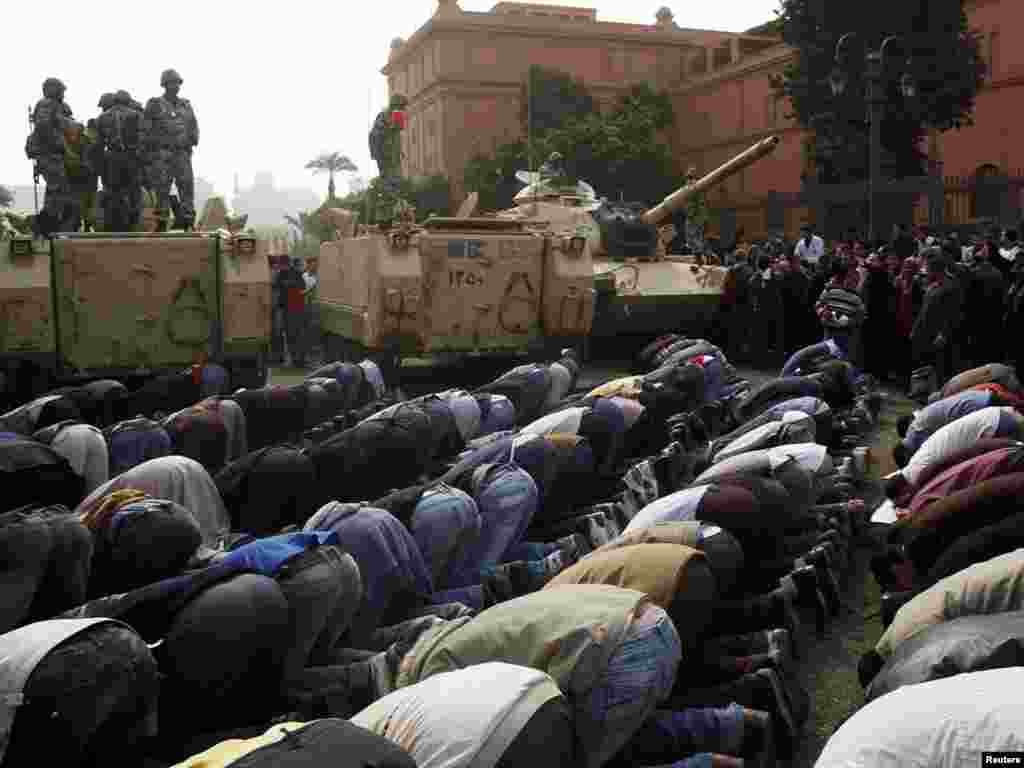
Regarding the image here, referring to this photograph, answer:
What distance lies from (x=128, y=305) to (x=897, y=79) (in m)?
22.0

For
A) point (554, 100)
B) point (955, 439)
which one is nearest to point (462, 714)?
point (955, 439)

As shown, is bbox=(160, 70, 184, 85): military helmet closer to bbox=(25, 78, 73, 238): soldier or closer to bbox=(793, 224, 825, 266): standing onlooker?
bbox=(25, 78, 73, 238): soldier

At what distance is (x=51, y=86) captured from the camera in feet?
41.0

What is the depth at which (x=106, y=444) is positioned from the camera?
6.98 meters

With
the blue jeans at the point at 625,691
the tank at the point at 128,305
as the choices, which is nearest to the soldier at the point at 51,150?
the tank at the point at 128,305

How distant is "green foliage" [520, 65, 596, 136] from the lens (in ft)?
150

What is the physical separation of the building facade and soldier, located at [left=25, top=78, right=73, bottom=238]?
3125cm

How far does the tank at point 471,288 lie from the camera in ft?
40.3

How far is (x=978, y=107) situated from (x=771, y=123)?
10.4 meters

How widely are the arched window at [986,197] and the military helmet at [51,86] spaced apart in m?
18.2

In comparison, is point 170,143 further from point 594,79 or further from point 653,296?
point 594,79

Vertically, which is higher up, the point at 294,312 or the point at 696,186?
the point at 696,186

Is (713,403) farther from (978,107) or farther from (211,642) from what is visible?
(978,107)

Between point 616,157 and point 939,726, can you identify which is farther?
point 616,157
